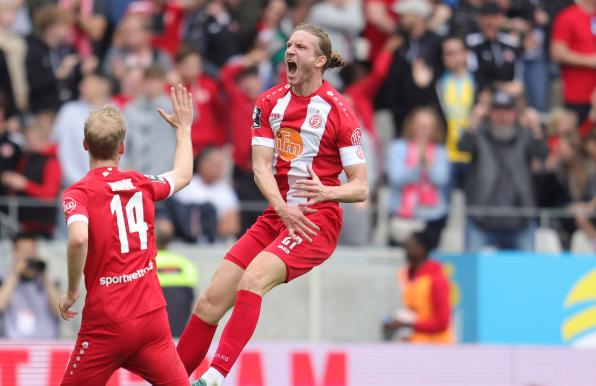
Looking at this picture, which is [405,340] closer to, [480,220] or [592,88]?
[480,220]

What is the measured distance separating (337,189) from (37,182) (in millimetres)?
5846

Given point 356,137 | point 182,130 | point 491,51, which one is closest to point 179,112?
point 182,130

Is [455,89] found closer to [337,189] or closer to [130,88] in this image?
[130,88]

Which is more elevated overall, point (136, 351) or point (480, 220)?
point (480, 220)

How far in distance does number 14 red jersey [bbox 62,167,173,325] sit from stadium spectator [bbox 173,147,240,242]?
594 centimetres

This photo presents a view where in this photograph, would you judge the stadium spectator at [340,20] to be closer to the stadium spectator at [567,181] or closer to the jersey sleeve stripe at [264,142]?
the stadium spectator at [567,181]

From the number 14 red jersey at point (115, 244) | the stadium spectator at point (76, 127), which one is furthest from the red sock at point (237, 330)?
the stadium spectator at point (76, 127)

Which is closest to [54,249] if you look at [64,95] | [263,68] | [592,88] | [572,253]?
[64,95]

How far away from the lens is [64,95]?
14125mm

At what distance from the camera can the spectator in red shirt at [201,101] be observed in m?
13.9

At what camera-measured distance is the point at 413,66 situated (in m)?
15.0

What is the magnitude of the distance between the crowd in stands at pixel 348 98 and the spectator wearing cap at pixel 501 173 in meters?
0.01

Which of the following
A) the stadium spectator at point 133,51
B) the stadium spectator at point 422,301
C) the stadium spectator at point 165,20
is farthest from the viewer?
the stadium spectator at point 165,20

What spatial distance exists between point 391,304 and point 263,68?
123 inches
